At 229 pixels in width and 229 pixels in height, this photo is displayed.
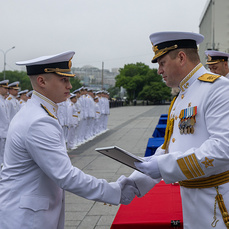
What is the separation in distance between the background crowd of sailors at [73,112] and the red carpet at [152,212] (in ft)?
22.1

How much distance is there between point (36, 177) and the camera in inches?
A: 88.2

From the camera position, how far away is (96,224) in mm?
4500

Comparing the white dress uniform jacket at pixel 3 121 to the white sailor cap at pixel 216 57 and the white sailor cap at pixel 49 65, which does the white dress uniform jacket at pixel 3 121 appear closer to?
the white sailor cap at pixel 216 57

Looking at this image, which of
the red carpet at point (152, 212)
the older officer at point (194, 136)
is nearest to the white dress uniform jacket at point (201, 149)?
the older officer at point (194, 136)

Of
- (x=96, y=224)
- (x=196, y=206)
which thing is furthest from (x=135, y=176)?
(x=96, y=224)

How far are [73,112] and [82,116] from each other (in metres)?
1.78

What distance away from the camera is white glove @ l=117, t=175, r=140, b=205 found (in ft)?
8.48

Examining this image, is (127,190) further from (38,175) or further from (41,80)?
(41,80)

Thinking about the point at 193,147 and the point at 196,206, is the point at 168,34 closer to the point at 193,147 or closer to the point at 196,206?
the point at 193,147

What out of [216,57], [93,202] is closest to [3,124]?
[93,202]

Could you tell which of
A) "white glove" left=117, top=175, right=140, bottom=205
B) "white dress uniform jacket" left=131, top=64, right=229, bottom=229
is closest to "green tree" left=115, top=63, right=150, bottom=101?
"white glove" left=117, top=175, right=140, bottom=205

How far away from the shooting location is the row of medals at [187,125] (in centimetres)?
213

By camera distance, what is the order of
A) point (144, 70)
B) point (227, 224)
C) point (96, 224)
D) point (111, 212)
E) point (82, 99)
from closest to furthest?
point (227, 224)
point (96, 224)
point (111, 212)
point (82, 99)
point (144, 70)

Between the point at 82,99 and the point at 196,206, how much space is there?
1267 centimetres
